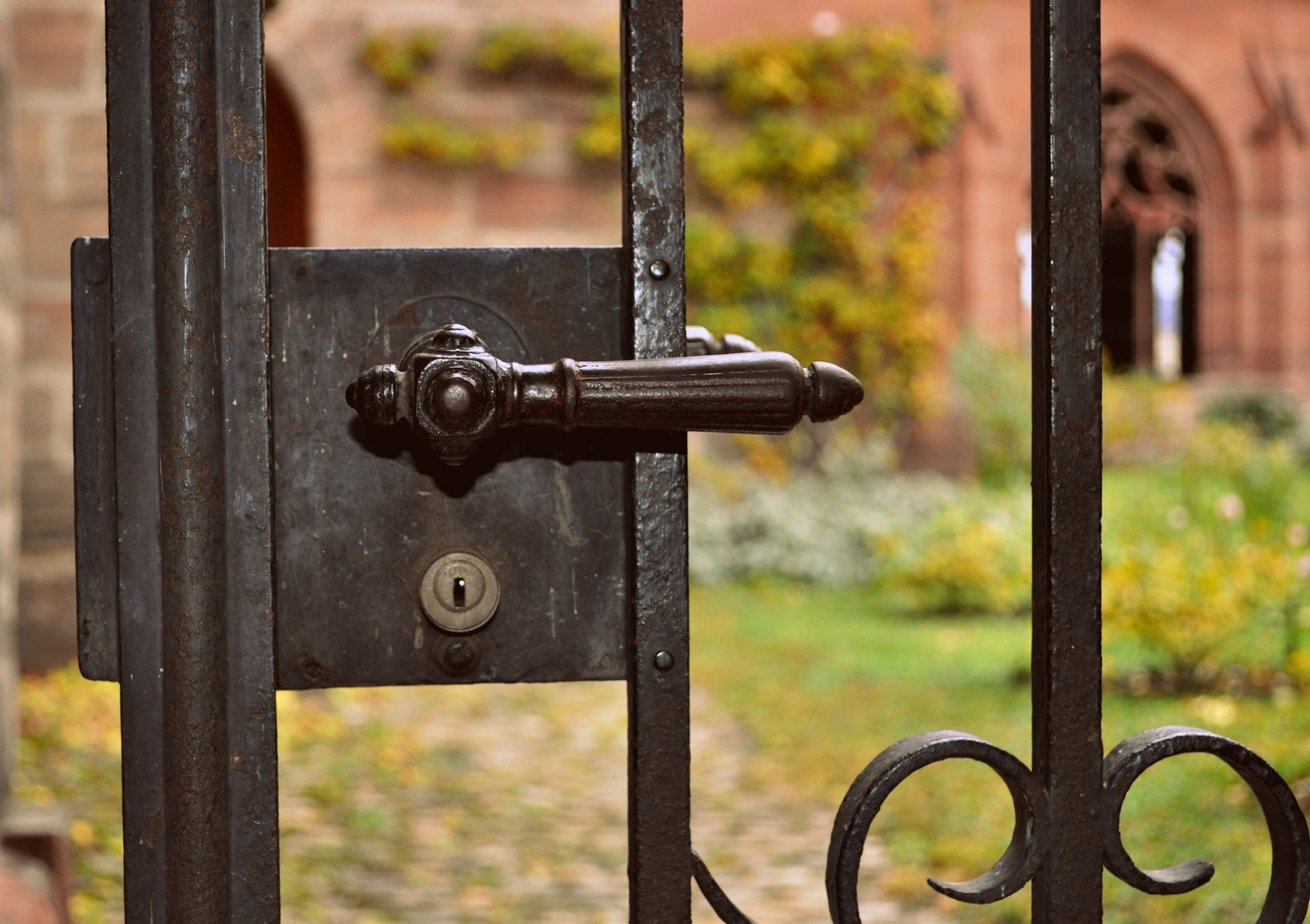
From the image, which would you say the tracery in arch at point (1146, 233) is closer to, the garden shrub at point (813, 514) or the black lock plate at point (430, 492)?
the garden shrub at point (813, 514)

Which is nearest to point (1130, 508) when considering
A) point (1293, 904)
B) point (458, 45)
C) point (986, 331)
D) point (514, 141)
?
point (986, 331)

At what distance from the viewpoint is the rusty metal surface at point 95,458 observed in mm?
928

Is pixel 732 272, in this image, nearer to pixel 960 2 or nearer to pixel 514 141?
pixel 514 141

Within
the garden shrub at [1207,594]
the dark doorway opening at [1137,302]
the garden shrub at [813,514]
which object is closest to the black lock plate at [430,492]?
the garden shrub at [1207,594]

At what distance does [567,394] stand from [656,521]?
131 mm

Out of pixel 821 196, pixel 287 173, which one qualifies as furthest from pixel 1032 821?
pixel 287 173

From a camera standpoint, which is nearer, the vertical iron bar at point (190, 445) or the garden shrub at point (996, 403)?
the vertical iron bar at point (190, 445)

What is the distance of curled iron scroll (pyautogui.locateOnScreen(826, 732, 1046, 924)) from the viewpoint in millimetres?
895

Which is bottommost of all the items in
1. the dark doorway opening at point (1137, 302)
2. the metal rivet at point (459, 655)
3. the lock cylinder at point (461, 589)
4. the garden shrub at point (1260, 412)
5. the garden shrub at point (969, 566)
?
the garden shrub at point (969, 566)

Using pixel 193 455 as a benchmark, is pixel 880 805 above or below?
below

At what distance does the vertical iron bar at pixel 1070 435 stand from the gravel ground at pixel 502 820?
7.84ft

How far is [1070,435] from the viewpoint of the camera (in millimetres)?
942

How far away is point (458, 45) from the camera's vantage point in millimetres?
8305

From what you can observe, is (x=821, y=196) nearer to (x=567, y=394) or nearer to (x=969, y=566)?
(x=969, y=566)
